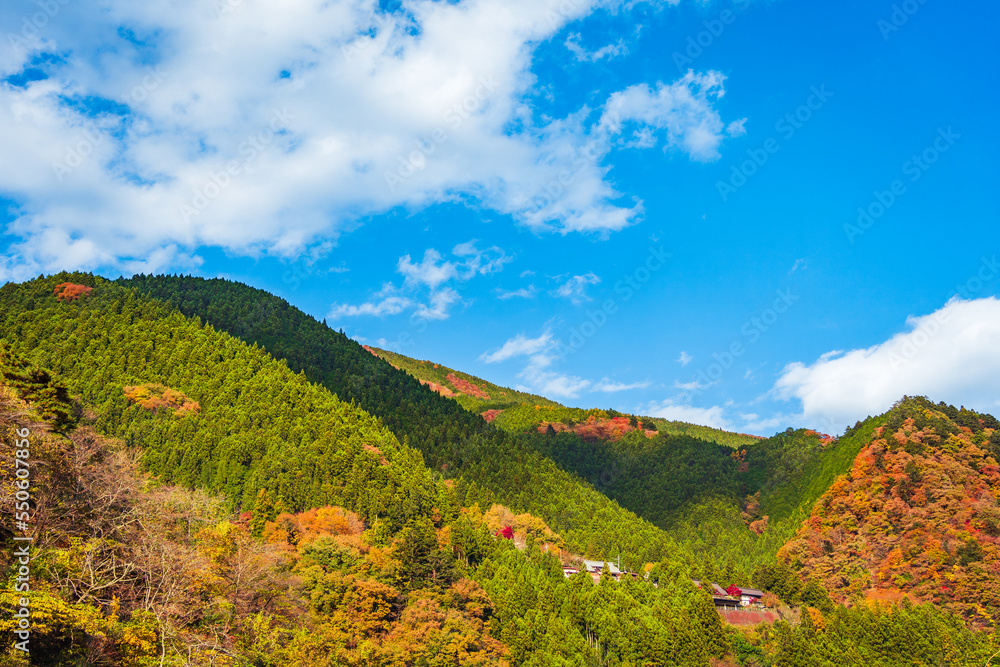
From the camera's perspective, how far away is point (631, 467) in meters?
161

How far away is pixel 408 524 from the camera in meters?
66.2

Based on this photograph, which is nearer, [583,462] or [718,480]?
[718,480]

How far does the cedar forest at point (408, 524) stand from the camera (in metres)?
30.3

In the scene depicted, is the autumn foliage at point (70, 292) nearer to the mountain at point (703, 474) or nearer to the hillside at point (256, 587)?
the hillside at point (256, 587)

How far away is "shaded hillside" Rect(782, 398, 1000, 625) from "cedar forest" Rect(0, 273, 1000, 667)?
315mm

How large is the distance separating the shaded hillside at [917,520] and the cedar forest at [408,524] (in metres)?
0.31

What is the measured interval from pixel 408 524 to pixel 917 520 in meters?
66.2

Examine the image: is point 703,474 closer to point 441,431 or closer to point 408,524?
point 441,431

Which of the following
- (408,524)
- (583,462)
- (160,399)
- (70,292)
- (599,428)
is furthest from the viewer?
(599,428)

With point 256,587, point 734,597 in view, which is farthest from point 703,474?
point 256,587

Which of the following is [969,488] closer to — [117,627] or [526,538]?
[526,538]

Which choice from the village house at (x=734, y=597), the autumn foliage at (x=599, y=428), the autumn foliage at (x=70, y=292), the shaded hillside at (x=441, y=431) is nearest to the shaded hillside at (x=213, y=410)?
the autumn foliage at (x=70, y=292)

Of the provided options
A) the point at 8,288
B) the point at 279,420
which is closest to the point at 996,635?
the point at 279,420

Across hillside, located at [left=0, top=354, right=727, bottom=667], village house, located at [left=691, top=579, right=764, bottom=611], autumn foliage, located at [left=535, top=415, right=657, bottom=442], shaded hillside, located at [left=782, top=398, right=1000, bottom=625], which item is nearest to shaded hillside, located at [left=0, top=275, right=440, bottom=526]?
hillside, located at [left=0, top=354, right=727, bottom=667]
